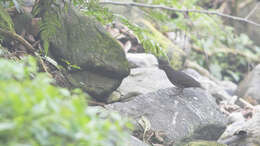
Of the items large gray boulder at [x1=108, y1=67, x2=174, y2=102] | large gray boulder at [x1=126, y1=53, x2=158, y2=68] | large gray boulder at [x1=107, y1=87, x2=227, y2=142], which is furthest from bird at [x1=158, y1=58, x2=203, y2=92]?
large gray boulder at [x1=126, y1=53, x2=158, y2=68]

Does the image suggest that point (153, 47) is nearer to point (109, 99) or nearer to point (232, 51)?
point (109, 99)

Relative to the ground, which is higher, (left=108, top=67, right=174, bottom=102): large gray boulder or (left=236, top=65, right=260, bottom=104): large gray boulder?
(left=108, top=67, right=174, bottom=102): large gray boulder

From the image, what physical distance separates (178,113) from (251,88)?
350 centimetres

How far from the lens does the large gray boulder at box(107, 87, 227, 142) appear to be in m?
3.24

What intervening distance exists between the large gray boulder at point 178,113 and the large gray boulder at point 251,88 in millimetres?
2697

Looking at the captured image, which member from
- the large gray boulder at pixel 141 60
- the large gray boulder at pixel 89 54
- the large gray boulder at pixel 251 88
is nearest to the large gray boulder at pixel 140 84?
the large gray boulder at pixel 89 54

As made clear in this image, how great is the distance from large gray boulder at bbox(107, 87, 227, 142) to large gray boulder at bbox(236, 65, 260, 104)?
2.70 m

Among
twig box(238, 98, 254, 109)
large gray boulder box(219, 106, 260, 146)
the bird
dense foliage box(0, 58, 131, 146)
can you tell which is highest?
dense foliage box(0, 58, 131, 146)

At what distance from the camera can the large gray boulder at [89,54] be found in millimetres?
3117

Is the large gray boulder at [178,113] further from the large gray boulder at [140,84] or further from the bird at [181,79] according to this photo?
the large gray boulder at [140,84]

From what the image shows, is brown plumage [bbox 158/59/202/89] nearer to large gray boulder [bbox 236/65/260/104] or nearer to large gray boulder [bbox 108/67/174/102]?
large gray boulder [bbox 108/67/174/102]

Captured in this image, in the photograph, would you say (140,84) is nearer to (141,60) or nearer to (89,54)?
(141,60)

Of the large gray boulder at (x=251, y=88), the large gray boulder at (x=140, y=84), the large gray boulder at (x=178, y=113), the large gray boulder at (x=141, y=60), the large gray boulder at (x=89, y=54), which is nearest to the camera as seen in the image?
the large gray boulder at (x=89, y=54)

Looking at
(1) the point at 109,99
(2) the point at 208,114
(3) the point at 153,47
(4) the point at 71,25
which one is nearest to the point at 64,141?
(3) the point at 153,47
